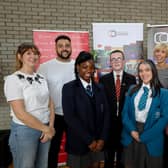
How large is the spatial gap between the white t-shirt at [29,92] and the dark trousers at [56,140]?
632 mm

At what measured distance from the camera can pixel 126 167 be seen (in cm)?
254

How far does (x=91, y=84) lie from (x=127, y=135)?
62 cm

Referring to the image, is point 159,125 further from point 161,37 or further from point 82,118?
point 161,37

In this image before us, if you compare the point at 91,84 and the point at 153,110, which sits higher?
the point at 91,84

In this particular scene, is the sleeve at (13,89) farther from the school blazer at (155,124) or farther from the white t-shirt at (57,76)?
the school blazer at (155,124)

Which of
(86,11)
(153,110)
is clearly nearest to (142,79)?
(153,110)

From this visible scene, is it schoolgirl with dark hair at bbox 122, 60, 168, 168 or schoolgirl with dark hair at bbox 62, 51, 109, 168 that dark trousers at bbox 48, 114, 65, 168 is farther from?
schoolgirl with dark hair at bbox 122, 60, 168, 168

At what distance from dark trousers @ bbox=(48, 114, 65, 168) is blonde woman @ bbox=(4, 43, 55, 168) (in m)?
0.60

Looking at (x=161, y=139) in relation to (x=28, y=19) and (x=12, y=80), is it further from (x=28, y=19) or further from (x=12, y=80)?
(x=28, y=19)

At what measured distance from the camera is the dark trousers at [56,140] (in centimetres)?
288

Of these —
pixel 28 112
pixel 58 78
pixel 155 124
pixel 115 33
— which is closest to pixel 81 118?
pixel 28 112

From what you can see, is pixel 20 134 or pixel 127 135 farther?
pixel 127 135

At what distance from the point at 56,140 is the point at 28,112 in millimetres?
945

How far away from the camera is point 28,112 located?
2.11 metres
